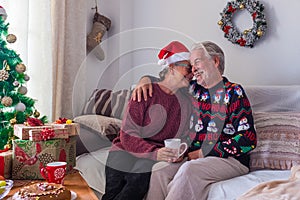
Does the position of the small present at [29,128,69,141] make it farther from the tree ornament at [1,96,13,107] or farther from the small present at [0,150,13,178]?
the tree ornament at [1,96,13,107]

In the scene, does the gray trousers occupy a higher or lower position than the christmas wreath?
lower

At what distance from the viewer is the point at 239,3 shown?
243cm

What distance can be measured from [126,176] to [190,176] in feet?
1.01

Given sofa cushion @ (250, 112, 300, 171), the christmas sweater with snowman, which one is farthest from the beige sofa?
the christmas sweater with snowman

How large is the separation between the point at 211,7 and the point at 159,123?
117cm

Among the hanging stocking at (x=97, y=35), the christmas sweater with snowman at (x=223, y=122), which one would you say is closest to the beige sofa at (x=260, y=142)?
the christmas sweater with snowman at (x=223, y=122)

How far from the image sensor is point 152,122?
1.83 m

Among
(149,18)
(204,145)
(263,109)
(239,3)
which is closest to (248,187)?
(204,145)

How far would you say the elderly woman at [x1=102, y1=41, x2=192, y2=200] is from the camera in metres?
1.68

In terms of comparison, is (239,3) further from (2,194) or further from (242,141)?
(2,194)

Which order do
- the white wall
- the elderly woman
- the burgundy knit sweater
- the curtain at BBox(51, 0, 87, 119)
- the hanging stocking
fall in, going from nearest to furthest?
the elderly woman < the burgundy knit sweater < the white wall < the curtain at BBox(51, 0, 87, 119) < the hanging stocking

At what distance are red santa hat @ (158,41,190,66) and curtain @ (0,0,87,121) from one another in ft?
3.15

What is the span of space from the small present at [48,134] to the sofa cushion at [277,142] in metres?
0.92

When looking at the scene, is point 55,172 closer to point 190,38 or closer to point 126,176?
point 126,176
